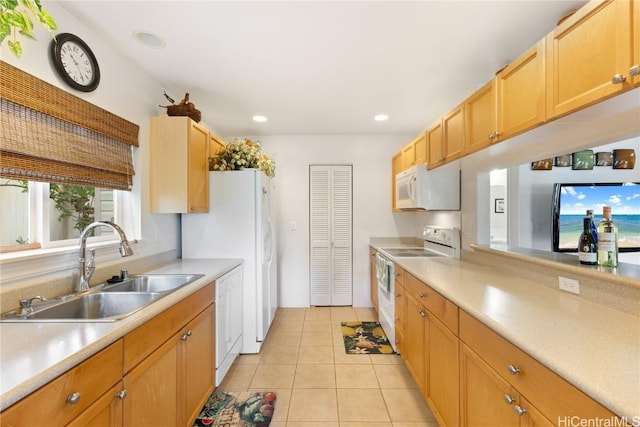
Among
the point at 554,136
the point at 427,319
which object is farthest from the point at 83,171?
the point at 554,136

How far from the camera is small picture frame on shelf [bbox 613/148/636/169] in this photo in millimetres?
2235

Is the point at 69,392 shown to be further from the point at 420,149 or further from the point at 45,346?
the point at 420,149

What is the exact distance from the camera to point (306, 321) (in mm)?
3502

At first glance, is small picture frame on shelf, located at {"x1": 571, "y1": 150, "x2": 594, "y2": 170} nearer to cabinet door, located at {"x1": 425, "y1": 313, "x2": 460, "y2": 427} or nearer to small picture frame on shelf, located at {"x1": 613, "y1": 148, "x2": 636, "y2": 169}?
small picture frame on shelf, located at {"x1": 613, "y1": 148, "x2": 636, "y2": 169}

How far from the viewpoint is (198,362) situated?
1790 millimetres

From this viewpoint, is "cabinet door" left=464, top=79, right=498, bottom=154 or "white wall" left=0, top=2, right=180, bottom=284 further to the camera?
"cabinet door" left=464, top=79, right=498, bottom=154

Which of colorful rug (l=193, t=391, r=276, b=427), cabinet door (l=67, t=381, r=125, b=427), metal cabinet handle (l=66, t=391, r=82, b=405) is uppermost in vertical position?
metal cabinet handle (l=66, t=391, r=82, b=405)

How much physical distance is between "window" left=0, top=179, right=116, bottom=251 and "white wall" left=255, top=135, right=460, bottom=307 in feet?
7.69

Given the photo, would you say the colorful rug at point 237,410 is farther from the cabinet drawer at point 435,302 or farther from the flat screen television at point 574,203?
the flat screen television at point 574,203

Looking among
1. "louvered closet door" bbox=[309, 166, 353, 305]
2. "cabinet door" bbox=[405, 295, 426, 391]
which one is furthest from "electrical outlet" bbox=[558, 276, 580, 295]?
"louvered closet door" bbox=[309, 166, 353, 305]

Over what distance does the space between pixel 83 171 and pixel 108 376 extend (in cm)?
124

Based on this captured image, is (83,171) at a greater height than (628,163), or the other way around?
(628,163)

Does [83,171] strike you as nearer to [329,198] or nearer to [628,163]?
[329,198]

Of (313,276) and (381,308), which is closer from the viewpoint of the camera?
(381,308)
